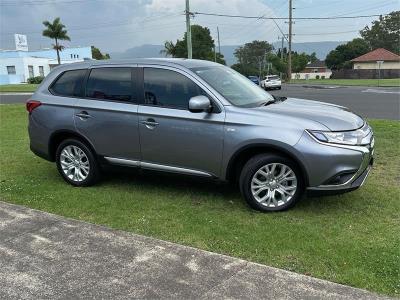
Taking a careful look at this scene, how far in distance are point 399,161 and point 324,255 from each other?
3.93 metres

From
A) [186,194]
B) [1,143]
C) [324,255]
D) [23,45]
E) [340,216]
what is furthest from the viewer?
[23,45]

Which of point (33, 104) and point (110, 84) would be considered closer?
point (110, 84)

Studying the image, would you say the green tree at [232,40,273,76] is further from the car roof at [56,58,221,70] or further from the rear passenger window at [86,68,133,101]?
the rear passenger window at [86,68,133,101]

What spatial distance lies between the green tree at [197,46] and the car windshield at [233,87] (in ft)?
230

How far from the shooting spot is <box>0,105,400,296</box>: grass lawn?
4117 millimetres

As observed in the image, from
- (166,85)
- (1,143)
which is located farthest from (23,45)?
(166,85)

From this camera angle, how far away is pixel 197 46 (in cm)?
8181

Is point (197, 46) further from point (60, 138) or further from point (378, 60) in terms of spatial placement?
point (60, 138)

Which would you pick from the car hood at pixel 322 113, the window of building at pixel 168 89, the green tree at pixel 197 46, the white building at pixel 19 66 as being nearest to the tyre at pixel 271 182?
the car hood at pixel 322 113

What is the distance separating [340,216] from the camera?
5.21 meters

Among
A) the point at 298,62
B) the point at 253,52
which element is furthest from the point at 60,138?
the point at 253,52

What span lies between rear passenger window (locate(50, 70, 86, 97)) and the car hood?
2617mm

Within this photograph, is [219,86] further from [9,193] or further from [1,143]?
[1,143]

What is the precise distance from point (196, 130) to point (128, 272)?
2063mm
